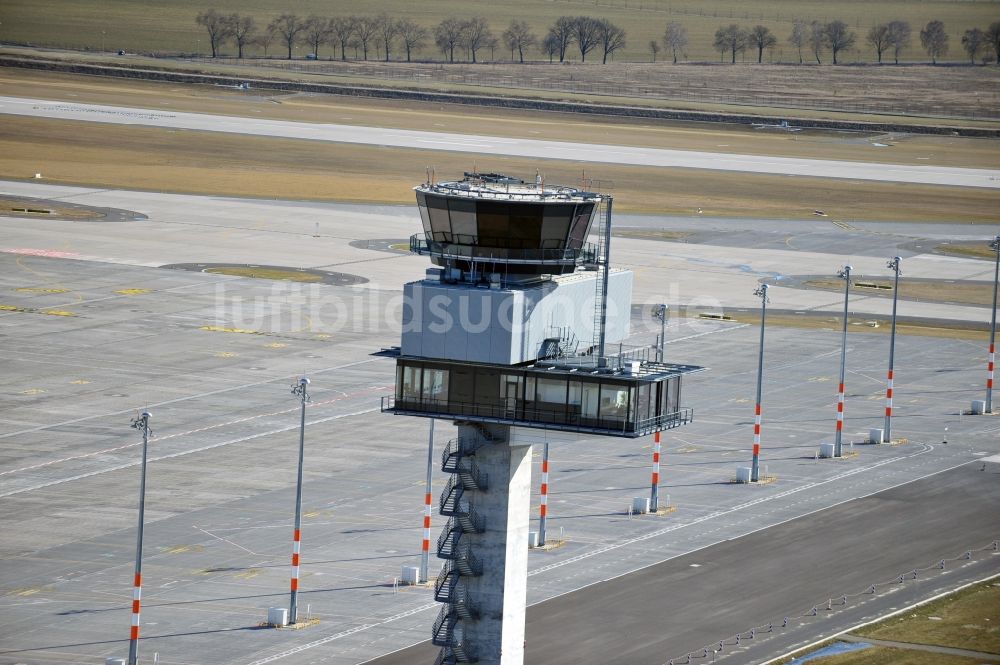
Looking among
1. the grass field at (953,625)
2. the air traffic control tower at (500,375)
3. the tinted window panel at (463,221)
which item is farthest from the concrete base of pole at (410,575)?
the tinted window panel at (463,221)

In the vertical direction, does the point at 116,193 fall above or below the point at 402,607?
above

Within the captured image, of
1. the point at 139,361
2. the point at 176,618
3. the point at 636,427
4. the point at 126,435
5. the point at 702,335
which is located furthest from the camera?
the point at 702,335

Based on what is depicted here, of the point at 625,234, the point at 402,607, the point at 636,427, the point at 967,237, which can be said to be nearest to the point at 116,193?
the point at 625,234

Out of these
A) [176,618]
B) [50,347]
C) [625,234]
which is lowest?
[176,618]

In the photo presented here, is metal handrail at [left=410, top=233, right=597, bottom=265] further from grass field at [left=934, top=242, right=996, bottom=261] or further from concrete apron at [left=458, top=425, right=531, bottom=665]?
grass field at [left=934, top=242, right=996, bottom=261]

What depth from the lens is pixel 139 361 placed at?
111 m

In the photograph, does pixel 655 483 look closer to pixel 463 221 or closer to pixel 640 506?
pixel 640 506

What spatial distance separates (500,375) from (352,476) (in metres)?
33.3

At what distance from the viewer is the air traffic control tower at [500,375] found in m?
55.8

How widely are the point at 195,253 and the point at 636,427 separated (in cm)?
10181

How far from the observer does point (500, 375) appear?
5597cm

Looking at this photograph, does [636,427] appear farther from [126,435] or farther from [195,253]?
[195,253]

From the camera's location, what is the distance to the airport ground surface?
67.5 m

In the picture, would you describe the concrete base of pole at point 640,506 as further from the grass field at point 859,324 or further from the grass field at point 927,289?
the grass field at point 927,289
